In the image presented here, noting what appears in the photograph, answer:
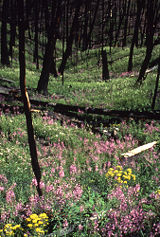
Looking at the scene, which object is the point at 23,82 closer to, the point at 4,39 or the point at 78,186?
the point at 78,186

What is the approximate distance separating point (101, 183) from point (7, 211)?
6.36 feet

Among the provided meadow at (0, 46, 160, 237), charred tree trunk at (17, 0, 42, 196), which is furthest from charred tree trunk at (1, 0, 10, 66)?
charred tree trunk at (17, 0, 42, 196)

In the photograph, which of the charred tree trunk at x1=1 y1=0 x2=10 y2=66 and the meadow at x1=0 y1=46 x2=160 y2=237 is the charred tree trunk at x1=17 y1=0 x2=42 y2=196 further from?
the charred tree trunk at x1=1 y1=0 x2=10 y2=66

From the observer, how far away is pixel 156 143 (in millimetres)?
6789

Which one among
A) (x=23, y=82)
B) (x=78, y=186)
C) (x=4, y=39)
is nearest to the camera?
(x=23, y=82)

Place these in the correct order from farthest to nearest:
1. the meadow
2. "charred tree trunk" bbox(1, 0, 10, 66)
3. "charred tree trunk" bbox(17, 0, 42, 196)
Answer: "charred tree trunk" bbox(1, 0, 10, 66)
the meadow
"charred tree trunk" bbox(17, 0, 42, 196)

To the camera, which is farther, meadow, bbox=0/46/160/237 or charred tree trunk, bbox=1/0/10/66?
charred tree trunk, bbox=1/0/10/66

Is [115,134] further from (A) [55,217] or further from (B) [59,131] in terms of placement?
(A) [55,217]

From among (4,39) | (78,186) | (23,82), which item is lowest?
(78,186)

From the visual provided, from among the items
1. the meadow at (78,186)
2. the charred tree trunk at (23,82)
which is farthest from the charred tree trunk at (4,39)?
the charred tree trunk at (23,82)

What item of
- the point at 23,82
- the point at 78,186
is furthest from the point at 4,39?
the point at 78,186

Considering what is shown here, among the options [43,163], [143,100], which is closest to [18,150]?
[43,163]

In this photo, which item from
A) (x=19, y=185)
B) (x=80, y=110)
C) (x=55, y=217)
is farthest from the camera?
(x=80, y=110)

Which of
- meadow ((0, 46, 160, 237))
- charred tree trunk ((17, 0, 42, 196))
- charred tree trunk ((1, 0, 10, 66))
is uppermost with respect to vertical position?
charred tree trunk ((1, 0, 10, 66))
